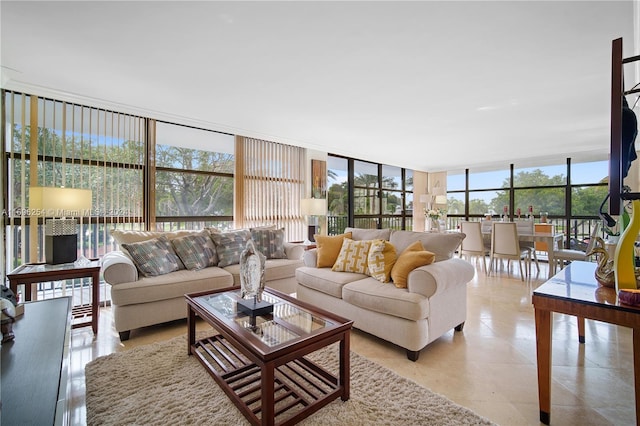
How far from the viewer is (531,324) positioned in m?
2.81

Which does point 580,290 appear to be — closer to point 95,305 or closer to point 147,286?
point 147,286

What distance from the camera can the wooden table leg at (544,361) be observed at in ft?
4.96

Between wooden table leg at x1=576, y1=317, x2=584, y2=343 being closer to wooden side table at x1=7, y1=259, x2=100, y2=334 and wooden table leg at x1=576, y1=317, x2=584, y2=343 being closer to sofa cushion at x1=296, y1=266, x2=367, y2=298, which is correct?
sofa cushion at x1=296, y1=266, x2=367, y2=298

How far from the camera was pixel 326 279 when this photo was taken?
2789 millimetres

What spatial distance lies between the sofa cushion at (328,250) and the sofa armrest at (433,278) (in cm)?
106

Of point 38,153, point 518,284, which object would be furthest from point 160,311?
point 518,284

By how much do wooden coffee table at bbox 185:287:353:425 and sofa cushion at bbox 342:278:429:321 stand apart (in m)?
0.64

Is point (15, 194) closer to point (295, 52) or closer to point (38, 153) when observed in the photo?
point (38, 153)

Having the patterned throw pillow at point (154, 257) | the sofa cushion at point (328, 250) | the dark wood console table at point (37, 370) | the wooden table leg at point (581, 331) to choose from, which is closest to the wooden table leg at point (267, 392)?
the dark wood console table at point (37, 370)

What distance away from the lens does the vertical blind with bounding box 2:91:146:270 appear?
2.88m

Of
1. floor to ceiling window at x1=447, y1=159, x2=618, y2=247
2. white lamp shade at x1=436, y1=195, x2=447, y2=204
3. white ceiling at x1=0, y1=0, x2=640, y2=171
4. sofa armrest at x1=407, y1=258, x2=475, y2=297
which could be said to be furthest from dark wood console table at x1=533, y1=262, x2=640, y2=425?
white lamp shade at x1=436, y1=195, x2=447, y2=204

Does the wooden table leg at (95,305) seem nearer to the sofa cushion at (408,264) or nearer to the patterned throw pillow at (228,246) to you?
the patterned throw pillow at (228,246)

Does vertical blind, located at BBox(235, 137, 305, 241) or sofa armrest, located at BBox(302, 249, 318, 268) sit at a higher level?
vertical blind, located at BBox(235, 137, 305, 241)

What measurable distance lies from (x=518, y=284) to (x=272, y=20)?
470cm
